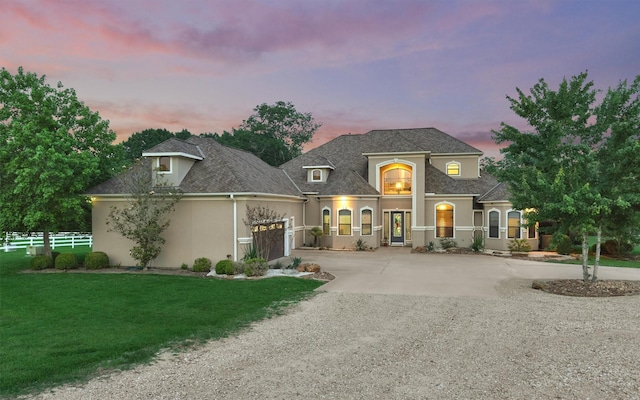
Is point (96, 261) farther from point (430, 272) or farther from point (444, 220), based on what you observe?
point (444, 220)

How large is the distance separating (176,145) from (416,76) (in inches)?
574

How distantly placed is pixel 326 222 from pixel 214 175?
10.3 metres

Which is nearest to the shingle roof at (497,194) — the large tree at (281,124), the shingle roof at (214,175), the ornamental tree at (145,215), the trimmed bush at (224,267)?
the shingle roof at (214,175)

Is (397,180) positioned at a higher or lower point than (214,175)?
higher

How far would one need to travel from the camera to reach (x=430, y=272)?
17.4 m

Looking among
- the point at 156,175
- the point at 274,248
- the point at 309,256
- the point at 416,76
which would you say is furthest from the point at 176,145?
the point at 416,76

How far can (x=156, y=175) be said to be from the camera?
1847 cm

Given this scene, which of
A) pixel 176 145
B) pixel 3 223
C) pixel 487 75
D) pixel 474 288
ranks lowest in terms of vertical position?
pixel 474 288

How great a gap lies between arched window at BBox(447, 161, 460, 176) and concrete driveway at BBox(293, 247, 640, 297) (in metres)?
8.09

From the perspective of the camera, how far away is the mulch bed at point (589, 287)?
13.2 meters

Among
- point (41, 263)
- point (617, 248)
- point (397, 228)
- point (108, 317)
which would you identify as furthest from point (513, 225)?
point (41, 263)

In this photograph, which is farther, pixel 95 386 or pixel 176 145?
pixel 176 145

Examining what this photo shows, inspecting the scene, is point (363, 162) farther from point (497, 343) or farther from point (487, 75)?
point (497, 343)

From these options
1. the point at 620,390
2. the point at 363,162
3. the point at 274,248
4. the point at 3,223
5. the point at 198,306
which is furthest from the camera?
the point at 363,162
